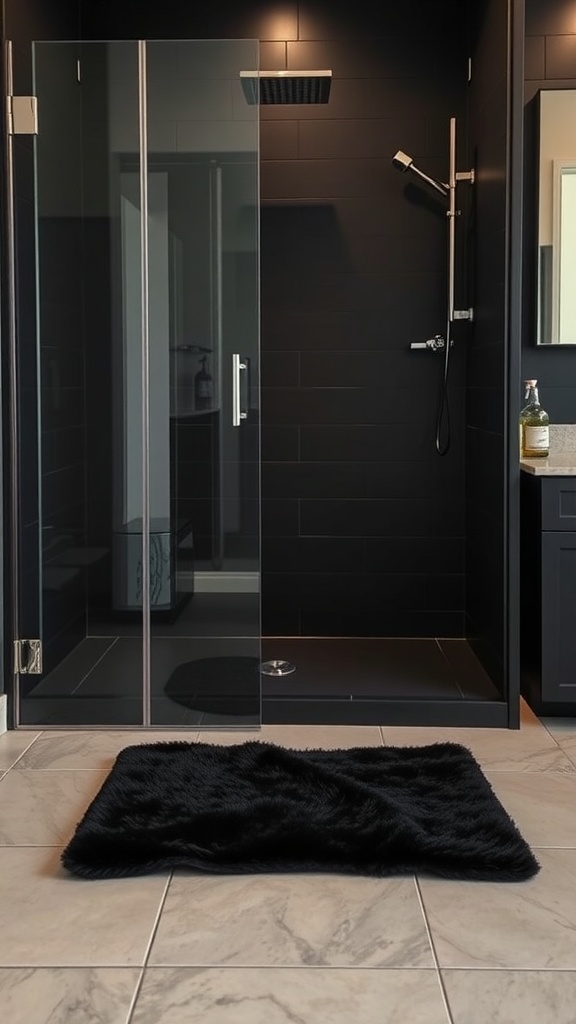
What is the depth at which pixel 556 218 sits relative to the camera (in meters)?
4.59

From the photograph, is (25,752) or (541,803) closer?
(541,803)

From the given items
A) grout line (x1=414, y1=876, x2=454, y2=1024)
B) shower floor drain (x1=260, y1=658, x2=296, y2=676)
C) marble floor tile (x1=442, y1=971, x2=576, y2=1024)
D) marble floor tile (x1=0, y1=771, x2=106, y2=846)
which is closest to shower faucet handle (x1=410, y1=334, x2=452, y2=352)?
shower floor drain (x1=260, y1=658, x2=296, y2=676)

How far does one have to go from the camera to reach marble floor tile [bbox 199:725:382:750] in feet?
12.4

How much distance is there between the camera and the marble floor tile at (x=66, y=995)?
2.16 meters

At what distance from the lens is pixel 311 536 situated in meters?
5.03

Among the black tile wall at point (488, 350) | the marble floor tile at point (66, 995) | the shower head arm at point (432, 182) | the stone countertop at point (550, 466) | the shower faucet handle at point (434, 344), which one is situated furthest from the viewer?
the shower faucet handle at point (434, 344)

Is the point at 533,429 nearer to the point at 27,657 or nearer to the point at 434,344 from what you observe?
the point at 434,344

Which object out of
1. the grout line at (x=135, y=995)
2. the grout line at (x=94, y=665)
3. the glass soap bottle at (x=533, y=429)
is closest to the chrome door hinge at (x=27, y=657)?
the grout line at (x=94, y=665)

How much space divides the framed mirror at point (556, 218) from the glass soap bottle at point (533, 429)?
243 mm

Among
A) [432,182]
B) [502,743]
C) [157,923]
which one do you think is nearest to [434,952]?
[157,923]

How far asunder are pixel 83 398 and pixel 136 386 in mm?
→ 186

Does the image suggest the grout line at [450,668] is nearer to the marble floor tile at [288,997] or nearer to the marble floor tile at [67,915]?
the marble floor tile at [67,915]

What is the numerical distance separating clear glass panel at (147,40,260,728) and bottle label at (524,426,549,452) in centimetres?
113

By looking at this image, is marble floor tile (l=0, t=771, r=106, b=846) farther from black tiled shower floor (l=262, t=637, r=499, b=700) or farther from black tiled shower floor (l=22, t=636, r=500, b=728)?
black tiled shower floor (l=262, t=637, r=499, b=700)
